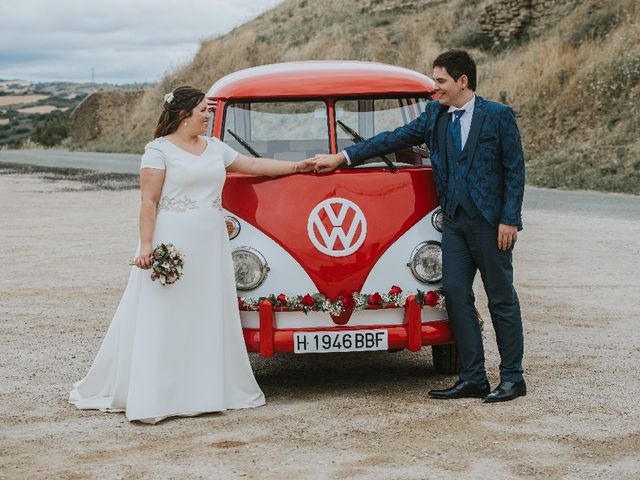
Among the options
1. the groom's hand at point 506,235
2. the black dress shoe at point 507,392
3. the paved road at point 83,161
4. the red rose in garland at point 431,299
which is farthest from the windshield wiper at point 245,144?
the paved road at point 83,161

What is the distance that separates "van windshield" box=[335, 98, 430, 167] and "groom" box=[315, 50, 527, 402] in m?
0.52

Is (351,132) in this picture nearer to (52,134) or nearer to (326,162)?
(326,162)

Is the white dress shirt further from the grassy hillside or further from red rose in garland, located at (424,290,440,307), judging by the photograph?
the grassy hillside

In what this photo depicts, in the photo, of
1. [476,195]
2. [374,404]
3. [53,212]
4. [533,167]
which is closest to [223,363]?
[374,404]

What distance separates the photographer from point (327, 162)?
251 inches

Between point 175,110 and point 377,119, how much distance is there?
1589mm

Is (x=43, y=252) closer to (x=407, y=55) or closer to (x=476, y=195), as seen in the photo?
(x=476, y=195)

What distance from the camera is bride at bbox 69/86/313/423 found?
6012mm

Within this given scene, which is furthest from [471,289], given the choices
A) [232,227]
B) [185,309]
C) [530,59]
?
[530,59]

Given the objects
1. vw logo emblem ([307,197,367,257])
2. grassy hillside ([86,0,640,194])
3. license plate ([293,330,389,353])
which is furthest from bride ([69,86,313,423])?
grassy hillside ([86,0,640,194])

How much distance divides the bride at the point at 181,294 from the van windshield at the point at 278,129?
80 cm

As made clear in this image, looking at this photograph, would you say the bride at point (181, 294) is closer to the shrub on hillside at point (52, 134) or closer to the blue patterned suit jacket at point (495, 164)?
the blue patterned suit jacket at point (495, 164)

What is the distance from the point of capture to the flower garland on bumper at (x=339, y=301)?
618 centimetres

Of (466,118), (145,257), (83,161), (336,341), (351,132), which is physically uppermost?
(466,118)
